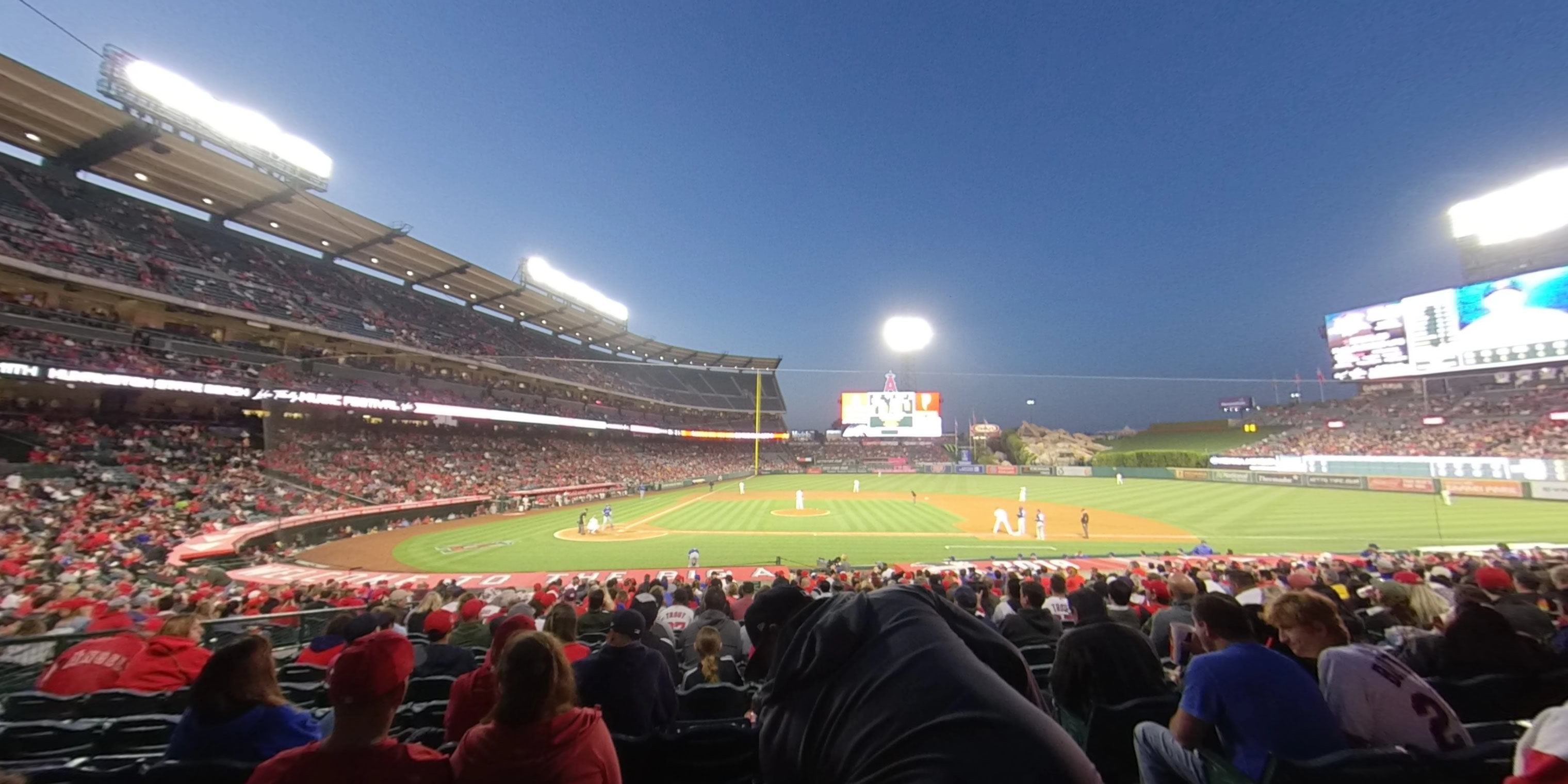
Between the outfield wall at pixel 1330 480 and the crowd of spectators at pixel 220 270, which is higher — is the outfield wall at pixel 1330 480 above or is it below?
below

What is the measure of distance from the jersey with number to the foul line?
27334 mm

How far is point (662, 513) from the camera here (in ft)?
115

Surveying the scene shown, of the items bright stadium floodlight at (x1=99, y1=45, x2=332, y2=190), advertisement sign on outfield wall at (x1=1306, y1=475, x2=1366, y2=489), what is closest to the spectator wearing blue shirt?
bright stadium floodlight at (x1=99, y1=45, x2=332, y2=190)

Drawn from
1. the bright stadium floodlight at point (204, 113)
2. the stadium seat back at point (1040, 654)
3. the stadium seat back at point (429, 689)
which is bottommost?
the stadium seat back at point (1040, 654)

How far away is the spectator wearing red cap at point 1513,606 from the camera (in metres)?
5.70

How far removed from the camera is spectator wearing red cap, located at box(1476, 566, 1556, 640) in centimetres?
570

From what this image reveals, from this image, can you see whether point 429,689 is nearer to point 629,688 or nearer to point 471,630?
point 629,688

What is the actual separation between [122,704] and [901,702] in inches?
275

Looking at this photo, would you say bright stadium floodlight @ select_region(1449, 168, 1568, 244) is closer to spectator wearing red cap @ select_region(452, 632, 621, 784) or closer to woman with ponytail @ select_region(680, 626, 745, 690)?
woman with ponytail @ select_region(680, 626, 745, 690)

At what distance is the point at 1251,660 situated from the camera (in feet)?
9.18

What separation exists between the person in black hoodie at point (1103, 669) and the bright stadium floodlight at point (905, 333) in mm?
63410

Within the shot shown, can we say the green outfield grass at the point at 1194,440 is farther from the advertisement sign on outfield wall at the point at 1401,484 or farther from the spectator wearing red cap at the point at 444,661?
the spectator wearing red cap at the point at 444,661

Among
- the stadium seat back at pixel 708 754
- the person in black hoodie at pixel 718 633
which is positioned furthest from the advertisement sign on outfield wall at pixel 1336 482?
the stadium seat back at pixel 708 754

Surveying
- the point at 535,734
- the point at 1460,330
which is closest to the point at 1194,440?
the point at 1460,330
